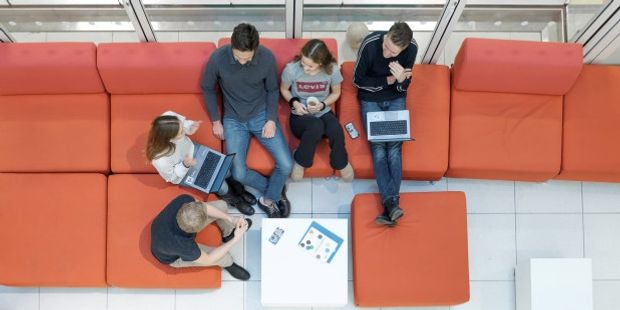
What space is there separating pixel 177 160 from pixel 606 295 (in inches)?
149

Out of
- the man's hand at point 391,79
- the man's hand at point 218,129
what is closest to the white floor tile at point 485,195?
the man's hand at point 391,79

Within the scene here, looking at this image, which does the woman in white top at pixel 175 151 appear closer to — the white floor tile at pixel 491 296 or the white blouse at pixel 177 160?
the white blouse at pixel 177 160

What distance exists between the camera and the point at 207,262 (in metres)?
3.72

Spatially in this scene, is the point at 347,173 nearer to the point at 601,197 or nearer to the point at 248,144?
the point at 248,144

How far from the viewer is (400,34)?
10.9 feet

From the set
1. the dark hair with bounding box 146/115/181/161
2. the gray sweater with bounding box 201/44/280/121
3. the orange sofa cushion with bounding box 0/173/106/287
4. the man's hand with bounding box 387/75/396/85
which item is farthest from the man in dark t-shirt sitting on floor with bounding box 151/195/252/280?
the man's hand with bounding box 387/75/396/85

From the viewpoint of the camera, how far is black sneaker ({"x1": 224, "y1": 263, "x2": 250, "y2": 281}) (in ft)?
13.8

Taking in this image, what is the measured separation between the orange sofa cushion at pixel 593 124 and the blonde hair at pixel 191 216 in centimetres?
284

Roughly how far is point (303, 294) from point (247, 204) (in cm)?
93

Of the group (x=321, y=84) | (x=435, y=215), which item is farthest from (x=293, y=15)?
(x=435, y=215)

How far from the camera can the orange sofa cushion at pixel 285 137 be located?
4.02 metres

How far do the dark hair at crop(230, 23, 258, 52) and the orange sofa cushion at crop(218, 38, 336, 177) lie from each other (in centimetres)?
79

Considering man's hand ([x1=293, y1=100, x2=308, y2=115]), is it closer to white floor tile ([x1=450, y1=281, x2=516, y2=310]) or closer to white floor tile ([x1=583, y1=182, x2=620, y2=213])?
white floor tile ([x1=450, y1=281, x2=516, y2=310])

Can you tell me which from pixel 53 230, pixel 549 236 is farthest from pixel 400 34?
pixel 53 230
